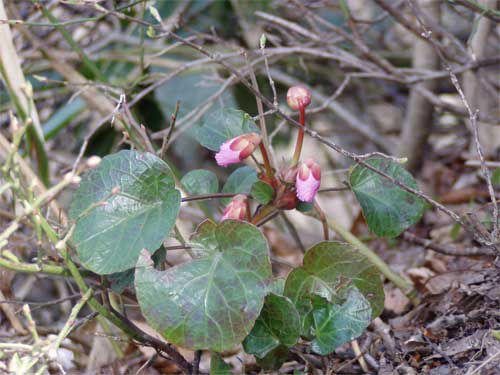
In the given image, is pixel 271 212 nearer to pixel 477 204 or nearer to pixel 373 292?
pixel 373 292

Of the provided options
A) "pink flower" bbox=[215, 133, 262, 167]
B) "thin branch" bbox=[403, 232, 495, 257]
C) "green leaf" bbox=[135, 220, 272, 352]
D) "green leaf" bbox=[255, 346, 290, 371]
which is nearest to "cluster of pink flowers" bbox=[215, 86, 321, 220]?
"pink flower" bbox=[215, 133, 262, 167]

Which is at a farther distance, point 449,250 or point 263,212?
point 449,250

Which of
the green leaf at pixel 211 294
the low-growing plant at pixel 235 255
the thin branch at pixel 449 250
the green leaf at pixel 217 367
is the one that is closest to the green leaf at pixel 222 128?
the low-growing plant at pixel 235 255

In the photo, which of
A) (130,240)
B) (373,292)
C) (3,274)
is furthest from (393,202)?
(3,274)

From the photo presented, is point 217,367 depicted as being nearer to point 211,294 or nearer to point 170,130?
point 211,294

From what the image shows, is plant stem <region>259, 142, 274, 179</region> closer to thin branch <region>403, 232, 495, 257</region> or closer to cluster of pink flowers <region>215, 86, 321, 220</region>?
cluster of pink flowers <region>215, 86, 321, 220</region>

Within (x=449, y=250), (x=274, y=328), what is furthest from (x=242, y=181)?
(x=449, y=250)

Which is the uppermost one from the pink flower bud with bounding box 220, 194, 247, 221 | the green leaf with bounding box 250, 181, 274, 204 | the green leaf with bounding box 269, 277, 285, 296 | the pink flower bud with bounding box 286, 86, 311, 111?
the pink flower bud with bounding box 286, 86, 311, 111
